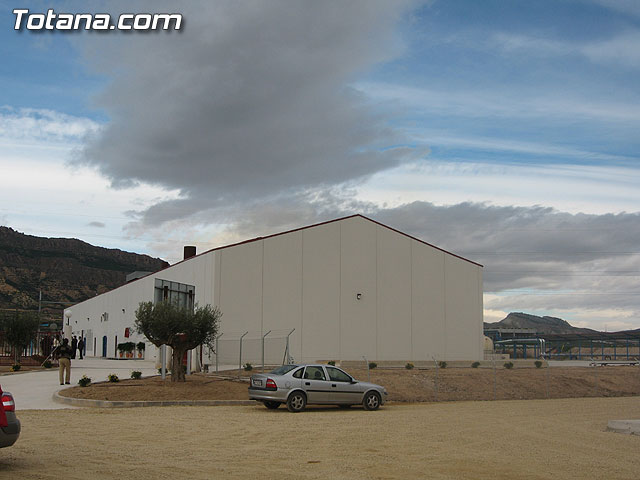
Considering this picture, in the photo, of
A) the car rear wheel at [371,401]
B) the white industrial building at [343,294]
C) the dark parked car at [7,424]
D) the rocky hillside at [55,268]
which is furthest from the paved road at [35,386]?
the rocky hillside at [55,268]

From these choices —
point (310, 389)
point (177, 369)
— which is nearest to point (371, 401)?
point (310, 389)

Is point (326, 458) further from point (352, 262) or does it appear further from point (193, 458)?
point (352, 262)

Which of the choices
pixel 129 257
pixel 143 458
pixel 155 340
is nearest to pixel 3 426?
pixel 143 458

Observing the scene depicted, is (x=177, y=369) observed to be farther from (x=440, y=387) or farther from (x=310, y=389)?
(x=440, y=387)

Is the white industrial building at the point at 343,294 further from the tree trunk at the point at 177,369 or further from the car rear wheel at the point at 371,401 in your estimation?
the car rear wheel at the point at 371,401

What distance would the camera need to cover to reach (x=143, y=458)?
467 inches

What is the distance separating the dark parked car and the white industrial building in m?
31.0

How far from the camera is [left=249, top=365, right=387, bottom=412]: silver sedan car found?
20.9 metres

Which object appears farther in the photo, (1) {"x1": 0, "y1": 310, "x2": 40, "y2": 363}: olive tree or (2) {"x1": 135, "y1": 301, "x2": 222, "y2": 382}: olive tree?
(1) {"x1": 0, "y1": 310, "x2": 40, "y2": 363}: olive tree

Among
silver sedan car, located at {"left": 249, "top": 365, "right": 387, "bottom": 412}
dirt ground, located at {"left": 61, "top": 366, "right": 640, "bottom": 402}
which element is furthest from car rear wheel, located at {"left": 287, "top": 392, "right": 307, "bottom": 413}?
dirt ground, located at {"left": 61, "top": 366, "right": 640, "bottom": 402}

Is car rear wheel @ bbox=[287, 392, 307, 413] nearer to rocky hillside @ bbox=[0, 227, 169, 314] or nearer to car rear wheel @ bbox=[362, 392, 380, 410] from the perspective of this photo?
car rear wheel @ bbox=[362, 392, 380, 410]

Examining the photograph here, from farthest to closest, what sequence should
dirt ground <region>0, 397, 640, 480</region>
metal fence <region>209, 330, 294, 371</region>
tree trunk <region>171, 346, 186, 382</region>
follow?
metal fence <region>209, 330, 294, 371</region> → tree trunk <region>171, 346, 186, 382</region> → dirt ground <region>0, 397, 640, 480</region>

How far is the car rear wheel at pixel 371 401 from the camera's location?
22094mm

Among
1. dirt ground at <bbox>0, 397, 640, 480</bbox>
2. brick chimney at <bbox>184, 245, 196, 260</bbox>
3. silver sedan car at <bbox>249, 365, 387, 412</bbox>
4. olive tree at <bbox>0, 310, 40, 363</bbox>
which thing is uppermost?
brick chimney at <bbox>184, 245, 196, 260</bbox>
